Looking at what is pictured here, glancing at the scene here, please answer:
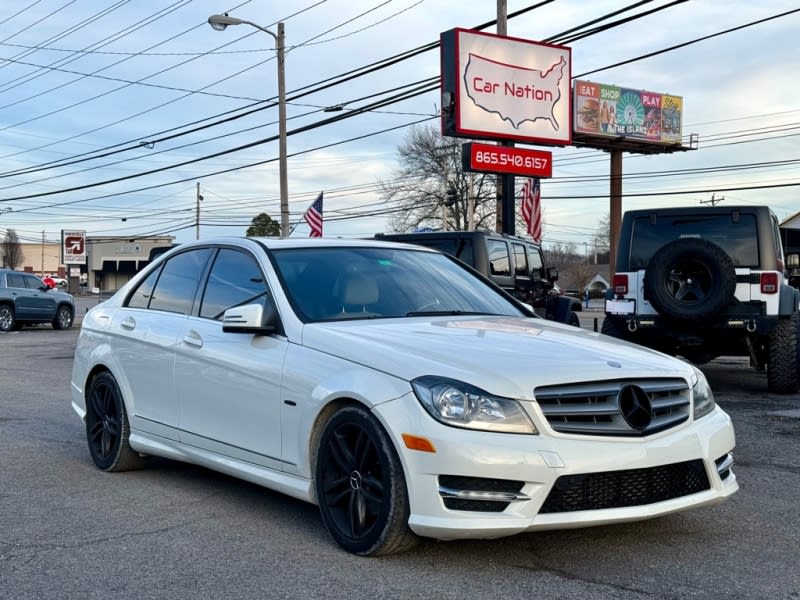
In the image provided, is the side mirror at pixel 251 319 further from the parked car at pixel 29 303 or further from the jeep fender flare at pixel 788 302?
the parked car at pixel 29 303

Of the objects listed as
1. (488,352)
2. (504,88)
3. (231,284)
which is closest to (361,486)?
(488,352)

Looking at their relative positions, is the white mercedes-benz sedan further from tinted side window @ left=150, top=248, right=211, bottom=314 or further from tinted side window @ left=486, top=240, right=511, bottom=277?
tinted side window @ left=486, top=240, right=511, bottom=277

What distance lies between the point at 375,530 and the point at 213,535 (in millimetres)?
1050

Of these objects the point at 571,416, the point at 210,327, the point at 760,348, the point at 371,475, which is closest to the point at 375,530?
the point at 371,475

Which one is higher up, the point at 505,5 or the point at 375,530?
the point at 505,5

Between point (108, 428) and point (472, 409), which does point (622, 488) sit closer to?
point (472, 409)

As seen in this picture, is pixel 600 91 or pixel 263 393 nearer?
pixel 263 393

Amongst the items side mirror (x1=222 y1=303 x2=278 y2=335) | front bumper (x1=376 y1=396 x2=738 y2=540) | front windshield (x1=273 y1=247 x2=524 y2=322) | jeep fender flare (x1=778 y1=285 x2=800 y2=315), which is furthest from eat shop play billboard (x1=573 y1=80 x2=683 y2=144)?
front bumper (x1=376 y1=396 x2=738 y2=540)

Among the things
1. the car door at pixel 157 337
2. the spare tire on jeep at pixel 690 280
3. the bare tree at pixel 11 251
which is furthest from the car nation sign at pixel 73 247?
the bare tree at pixel 11 251

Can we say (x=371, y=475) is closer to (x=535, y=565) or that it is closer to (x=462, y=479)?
(x=462, y=479)

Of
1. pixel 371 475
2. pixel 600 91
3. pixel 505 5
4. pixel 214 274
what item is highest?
pixel 600 91

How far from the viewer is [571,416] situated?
165 inches

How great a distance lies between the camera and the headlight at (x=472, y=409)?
4.12 meters

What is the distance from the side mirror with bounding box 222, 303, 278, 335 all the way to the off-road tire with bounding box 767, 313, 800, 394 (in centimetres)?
704
